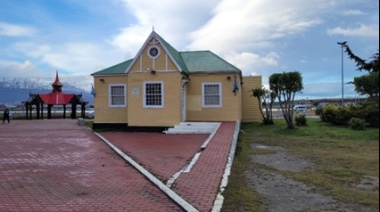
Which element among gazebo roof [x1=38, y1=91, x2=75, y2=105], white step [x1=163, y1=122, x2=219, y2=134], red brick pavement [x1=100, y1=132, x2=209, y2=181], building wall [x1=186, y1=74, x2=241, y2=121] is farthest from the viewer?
gazebo roof [x1=38, y1=91, x2=75, y2=105]

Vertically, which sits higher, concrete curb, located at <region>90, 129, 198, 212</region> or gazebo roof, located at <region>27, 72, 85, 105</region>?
gazebo roof, located at <region>27, 72, 85, 105</region>

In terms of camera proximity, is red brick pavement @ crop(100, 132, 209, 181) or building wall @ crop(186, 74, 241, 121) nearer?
red brick pavement @ crop(100, 132, 209, 181)

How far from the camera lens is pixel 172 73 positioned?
19.3m

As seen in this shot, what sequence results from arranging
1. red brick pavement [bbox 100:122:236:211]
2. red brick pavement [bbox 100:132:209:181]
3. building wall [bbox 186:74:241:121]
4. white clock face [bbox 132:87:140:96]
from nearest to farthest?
red brick pavement [bbox 100:122:236:211], red brick pavement [bbox 100:132:209:181], white clock face [bbox 132:87:140:96], building wall [bbox 186:74:241:121]

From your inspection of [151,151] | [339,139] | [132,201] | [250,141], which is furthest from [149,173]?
[339,139]

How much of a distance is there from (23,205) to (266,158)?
24.4 feet

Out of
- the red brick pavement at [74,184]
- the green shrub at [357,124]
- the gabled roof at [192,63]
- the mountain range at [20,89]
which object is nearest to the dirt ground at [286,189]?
the red brick pavement at [74,184]

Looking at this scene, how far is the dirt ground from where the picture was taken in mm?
5982

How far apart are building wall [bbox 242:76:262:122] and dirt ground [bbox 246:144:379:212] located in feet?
53.3

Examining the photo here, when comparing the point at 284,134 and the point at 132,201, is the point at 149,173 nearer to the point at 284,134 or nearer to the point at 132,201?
the point at 132,201

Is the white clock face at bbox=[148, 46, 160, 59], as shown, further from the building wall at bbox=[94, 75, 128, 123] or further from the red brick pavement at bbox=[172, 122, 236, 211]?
the red brick pavement at bbox=[172, 122, 236, 211]

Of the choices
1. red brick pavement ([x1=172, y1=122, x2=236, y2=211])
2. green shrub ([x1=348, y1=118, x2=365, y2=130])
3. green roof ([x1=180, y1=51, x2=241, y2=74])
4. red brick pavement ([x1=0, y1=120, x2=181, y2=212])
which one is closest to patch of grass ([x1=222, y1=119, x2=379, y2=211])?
red brick pavement ([x1=172, y1=122, x2=236, y2=211])

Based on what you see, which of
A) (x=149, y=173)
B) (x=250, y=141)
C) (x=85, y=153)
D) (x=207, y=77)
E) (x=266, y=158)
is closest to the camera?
(x=149, y=173)

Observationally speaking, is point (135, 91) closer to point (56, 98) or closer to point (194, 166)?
point (194, 166)
